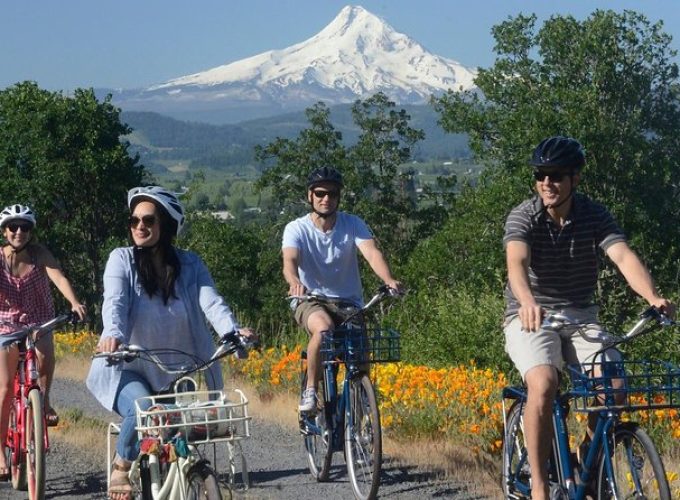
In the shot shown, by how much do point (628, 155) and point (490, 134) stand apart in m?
9.91

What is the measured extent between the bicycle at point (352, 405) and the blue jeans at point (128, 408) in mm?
1950

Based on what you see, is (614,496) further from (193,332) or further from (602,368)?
(193,332)

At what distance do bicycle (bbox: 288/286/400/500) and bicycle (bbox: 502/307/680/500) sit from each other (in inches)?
66.6

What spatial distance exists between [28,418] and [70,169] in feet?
147

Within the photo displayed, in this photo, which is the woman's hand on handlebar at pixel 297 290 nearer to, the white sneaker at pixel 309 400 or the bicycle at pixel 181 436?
the white sneaker at pixel 309 400

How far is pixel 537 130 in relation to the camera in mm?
45625

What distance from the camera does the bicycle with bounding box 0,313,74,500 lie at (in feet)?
24.4

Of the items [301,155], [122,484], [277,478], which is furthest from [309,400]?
[301,155]

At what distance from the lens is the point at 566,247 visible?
580 centimetres

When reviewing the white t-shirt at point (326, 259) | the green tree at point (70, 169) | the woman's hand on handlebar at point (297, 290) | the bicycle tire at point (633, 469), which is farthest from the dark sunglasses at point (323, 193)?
the green tree at point (70, 169)

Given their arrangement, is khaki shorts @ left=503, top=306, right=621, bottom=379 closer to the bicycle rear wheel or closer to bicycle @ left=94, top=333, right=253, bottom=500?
bicycle @ left=94, top=333, right=253, bottom=500

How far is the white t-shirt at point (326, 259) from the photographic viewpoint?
8016 mm

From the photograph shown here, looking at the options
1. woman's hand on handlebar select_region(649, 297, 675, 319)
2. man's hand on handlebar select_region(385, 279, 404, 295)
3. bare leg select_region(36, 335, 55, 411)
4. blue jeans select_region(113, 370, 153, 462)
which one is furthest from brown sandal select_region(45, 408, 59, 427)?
woman's hand on handlebar select_region(649, 297, 675, 319)

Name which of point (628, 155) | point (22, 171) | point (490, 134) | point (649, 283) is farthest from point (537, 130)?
point (649, 283)
